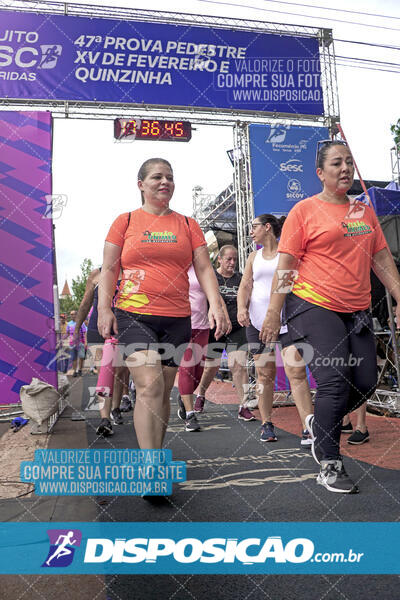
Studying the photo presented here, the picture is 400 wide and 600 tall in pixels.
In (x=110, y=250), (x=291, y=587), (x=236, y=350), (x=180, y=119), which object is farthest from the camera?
(x=180, y=119)

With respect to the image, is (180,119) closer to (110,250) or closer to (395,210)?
(395,210)

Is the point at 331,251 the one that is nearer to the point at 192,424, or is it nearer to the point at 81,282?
the point at 192,424

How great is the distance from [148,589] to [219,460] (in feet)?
6.25

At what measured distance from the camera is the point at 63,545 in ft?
6.20

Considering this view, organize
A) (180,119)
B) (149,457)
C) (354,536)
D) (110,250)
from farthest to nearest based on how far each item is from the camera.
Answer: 1. (180,119)
2. (110,250)
3. (149,457)
4. (354,536)

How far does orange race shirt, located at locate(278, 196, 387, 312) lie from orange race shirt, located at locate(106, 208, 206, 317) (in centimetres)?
58

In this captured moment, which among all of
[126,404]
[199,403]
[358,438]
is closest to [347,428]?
[358,438]

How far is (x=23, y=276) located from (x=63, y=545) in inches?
177

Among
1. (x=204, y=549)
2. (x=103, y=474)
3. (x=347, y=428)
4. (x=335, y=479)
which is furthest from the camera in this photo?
(x=347, y=428)

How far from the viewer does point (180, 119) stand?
8.32m

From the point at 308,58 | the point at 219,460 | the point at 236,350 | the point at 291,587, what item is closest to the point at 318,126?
the point at 308,58

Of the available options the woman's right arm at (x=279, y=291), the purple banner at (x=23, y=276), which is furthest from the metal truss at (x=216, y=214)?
the woman's right arm at (x=279, y=291)

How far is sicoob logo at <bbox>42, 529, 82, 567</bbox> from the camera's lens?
1784 mm

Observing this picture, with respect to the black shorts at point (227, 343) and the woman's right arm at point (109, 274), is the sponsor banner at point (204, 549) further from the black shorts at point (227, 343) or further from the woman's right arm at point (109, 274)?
the black shorts at point (227, 343)
